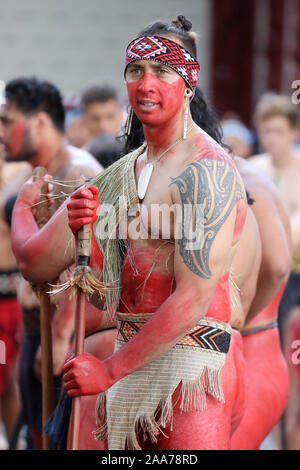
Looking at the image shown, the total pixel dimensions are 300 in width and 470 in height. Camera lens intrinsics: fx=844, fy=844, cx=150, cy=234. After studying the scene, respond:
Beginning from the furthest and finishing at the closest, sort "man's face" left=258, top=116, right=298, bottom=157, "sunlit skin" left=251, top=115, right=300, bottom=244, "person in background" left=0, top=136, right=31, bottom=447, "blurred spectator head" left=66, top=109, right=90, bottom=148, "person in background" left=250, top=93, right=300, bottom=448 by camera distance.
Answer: "blurred spectator head" left=66, top=109, right=90, bottom=148 < "man's face" left=258, top=116, right=298, bottom=157 < "sunlit skin" left=251, top=115, right=300, bottom=244 < "person in background" left=250, top=93, right=300, bottom=448 < "person in background" left=0, top=136, right=31, bottom=447

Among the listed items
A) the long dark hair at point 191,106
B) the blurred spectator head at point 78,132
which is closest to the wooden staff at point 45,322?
the long dark hair at point 191,106

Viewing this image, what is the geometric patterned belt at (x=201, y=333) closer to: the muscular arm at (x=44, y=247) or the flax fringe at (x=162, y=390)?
the flax fringe at (x=162, y=390)

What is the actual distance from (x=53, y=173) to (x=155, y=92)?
1809mm

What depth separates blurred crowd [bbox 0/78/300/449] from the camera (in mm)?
4352

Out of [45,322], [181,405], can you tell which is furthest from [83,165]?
[181,405]

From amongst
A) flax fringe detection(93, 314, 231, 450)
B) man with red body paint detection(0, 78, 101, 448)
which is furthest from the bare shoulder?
flax fringe detection(93, 314, 231, 450)

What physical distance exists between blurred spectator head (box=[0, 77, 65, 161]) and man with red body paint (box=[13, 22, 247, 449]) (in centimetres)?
177

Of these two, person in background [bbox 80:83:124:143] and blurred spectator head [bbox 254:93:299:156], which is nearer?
person in background [bbox 80:83:124:143]

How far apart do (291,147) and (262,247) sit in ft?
10.2

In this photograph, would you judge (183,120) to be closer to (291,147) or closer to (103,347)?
(103,347)

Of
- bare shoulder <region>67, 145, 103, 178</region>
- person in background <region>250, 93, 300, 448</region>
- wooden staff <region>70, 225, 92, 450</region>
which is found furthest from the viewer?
person in background <region>250, 93, 300, 448</region>

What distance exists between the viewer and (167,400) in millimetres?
2473

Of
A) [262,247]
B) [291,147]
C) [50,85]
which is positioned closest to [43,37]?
[291,147]

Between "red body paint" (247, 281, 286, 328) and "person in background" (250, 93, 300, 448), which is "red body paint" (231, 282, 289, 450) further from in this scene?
"person in background" (250, 93, 300, 448)
